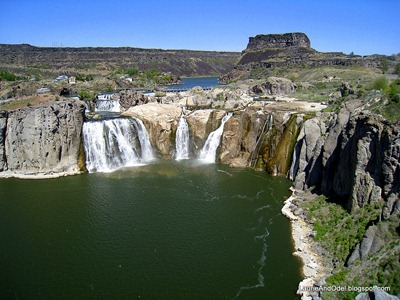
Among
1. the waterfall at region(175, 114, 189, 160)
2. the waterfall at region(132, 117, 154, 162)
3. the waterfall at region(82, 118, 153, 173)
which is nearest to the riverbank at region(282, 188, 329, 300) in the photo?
the waterfall at region(175, 114, 189, 160)

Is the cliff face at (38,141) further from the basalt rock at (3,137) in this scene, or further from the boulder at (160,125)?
the boulder at (160,125)

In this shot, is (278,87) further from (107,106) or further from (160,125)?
(160,125)

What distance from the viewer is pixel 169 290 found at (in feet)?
84.8

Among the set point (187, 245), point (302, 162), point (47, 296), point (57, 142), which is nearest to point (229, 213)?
point (187, 245)

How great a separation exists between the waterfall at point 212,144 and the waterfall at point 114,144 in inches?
326

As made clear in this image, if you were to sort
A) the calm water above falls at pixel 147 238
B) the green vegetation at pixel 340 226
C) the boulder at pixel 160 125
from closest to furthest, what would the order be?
1. the calm water above falls at pixel 147 238
2. the green vegetation at pixel 340 226
3. the boulder at pixel 160 125

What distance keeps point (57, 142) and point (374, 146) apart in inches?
1564

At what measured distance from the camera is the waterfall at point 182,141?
56.7 metres

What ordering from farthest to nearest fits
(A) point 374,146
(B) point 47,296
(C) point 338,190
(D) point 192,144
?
(D) point 192,144 < (C) point 338,190 < (A) point 374,146 < (B) point 47,296

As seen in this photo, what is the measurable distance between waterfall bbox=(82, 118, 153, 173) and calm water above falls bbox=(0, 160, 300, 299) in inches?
183

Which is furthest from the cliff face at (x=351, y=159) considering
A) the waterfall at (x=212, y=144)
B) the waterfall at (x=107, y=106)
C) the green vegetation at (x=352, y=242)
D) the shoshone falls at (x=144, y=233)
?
the waterfall at (x=107, y=106)

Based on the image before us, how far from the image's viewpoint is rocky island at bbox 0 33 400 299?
26406 mm

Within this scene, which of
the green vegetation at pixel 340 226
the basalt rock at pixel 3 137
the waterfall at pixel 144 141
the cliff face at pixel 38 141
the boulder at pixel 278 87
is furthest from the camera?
the boulder at pixel 278 87

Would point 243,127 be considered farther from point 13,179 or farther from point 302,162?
point 13,179
